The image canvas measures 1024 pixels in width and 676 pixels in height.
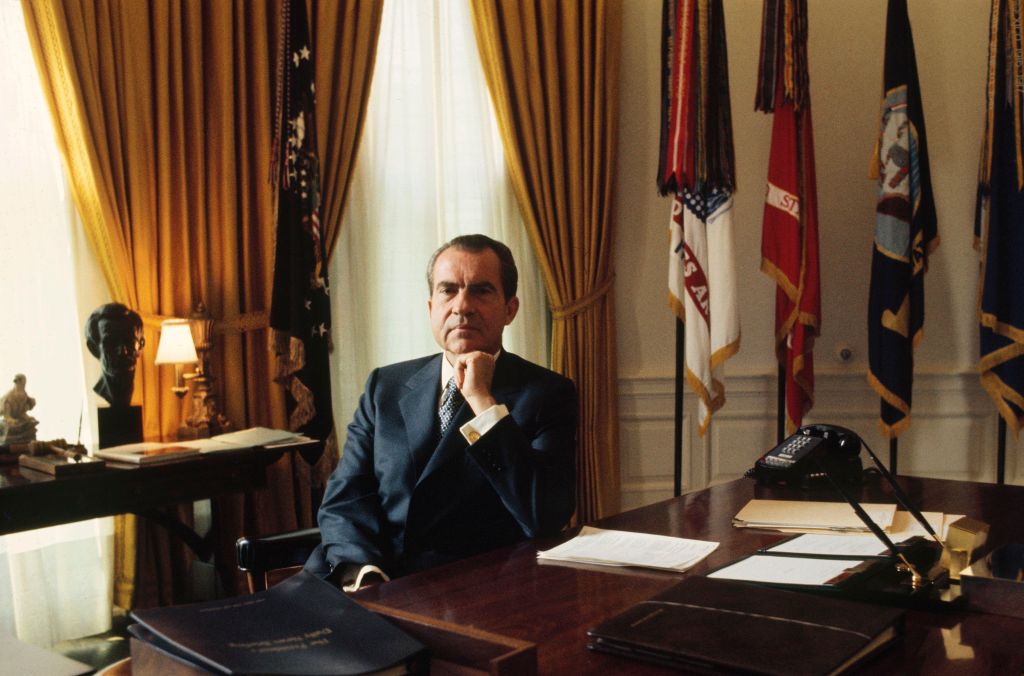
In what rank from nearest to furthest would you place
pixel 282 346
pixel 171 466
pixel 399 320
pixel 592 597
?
pixel 592 597
pixel 171 466
pixel 282 346
pixel 399 320

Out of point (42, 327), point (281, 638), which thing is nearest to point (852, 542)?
point (281, 638)

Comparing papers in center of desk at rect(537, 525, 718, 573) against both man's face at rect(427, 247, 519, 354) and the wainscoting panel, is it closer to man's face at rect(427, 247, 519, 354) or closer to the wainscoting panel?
man's face at rect(427, 247, 519, 354)

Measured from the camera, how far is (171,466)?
3.13 m

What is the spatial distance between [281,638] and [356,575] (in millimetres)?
1069

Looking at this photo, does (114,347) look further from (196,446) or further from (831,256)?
(831,256)

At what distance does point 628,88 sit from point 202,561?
2753 mm

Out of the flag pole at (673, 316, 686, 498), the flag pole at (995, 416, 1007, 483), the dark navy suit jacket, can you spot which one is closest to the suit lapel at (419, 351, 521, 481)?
the dark navy suit jacket

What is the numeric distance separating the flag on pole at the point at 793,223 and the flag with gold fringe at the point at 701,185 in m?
0.19

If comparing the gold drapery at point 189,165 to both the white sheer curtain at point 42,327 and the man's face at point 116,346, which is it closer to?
the white sheer curtain at point 42,327

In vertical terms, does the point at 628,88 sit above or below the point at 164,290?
above

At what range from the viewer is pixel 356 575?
2025mm

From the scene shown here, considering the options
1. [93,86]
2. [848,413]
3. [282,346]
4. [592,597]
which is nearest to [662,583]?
[592,597]

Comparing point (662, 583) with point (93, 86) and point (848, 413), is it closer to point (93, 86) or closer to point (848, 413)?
point (93, 86)

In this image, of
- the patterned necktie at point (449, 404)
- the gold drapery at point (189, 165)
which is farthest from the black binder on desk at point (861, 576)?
the gold drapery at point (189, 165)
